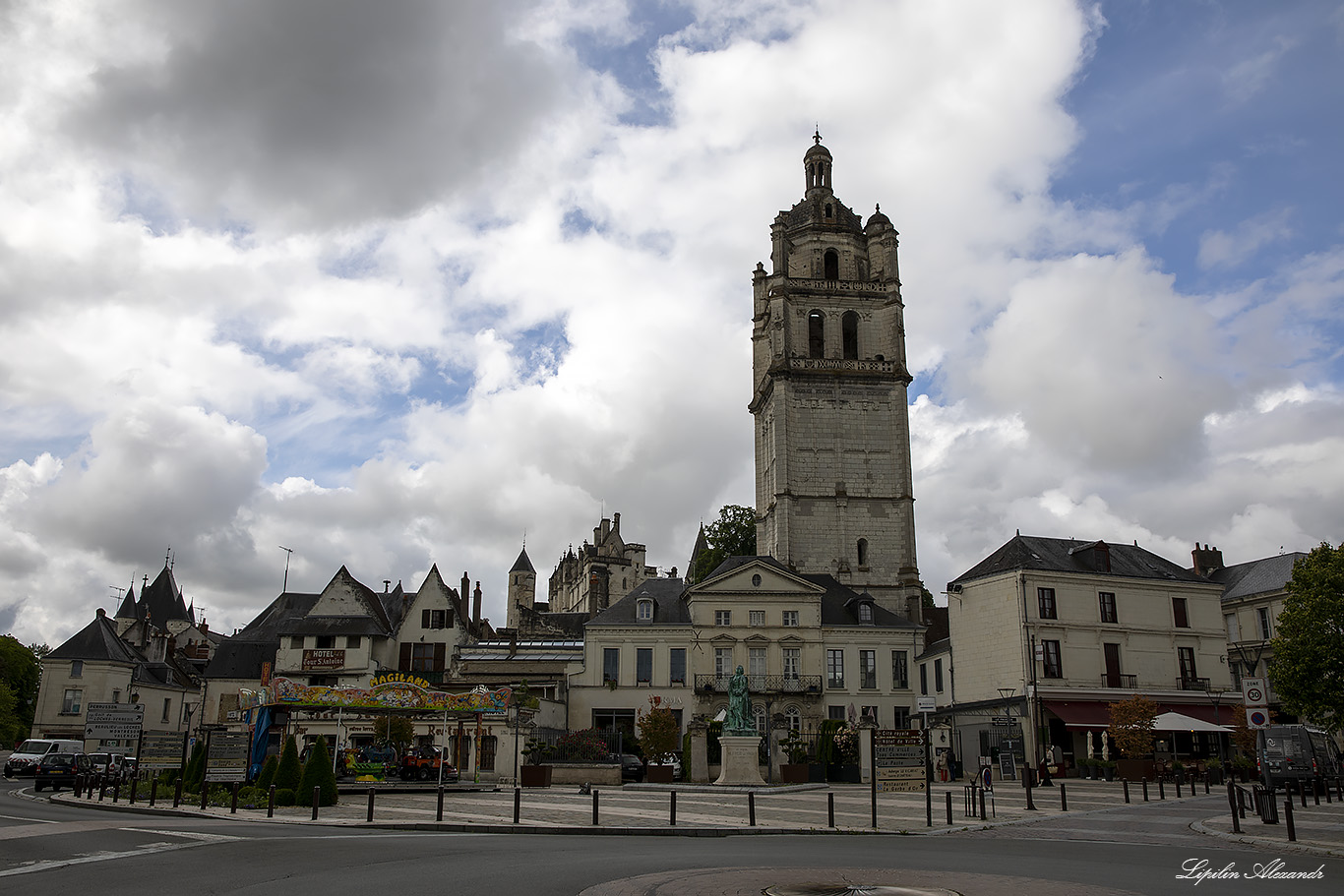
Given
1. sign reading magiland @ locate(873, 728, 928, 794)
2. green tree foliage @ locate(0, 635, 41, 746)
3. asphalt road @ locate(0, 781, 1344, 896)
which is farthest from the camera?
green tree foliage @ locate(0, 635, 41, 746)

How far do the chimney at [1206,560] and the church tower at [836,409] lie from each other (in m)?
15.8

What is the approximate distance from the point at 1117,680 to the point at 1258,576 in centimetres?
1549

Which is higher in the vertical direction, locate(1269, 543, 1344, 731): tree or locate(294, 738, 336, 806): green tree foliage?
locate(1269, 543, 1344, 731): tree

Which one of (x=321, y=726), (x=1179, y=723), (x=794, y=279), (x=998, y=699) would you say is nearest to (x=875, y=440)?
(x=794, y=279)

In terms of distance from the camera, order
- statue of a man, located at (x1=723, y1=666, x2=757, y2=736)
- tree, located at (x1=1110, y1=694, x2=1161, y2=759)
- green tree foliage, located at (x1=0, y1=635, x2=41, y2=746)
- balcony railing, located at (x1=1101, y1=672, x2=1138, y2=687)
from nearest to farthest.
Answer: statue of a man, located at (x1=723, y1=666, x2=757, y2=736) < tree, located at (x1=1110, y1=694, x2=1161, y2=759) < balcony railing, located at (x1=1101, y1=672, x2=1138, y2=687) < green tree foliage, located at (x1=0, y1=635, x2=41, y2=746)

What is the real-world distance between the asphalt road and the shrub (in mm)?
4304

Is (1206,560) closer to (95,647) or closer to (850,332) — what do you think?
(850,332)

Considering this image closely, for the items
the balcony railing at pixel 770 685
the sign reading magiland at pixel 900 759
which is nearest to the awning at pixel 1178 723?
the balcony railing at pixel 770 685

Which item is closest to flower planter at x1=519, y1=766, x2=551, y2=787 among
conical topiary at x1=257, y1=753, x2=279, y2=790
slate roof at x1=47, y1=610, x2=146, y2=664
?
conical topiary at x1=257, y1=753, x2=279, y2=790

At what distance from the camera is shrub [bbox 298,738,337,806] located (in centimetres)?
2359

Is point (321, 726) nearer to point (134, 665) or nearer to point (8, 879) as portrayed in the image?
point (134, 665)

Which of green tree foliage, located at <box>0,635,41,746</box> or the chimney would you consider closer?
the chimney

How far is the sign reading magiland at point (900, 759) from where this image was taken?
22.8m

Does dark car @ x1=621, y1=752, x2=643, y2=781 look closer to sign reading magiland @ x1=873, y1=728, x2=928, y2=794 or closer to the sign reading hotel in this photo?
sign reading magiland @ x1=873, y1=728, x2=928, y2=794
